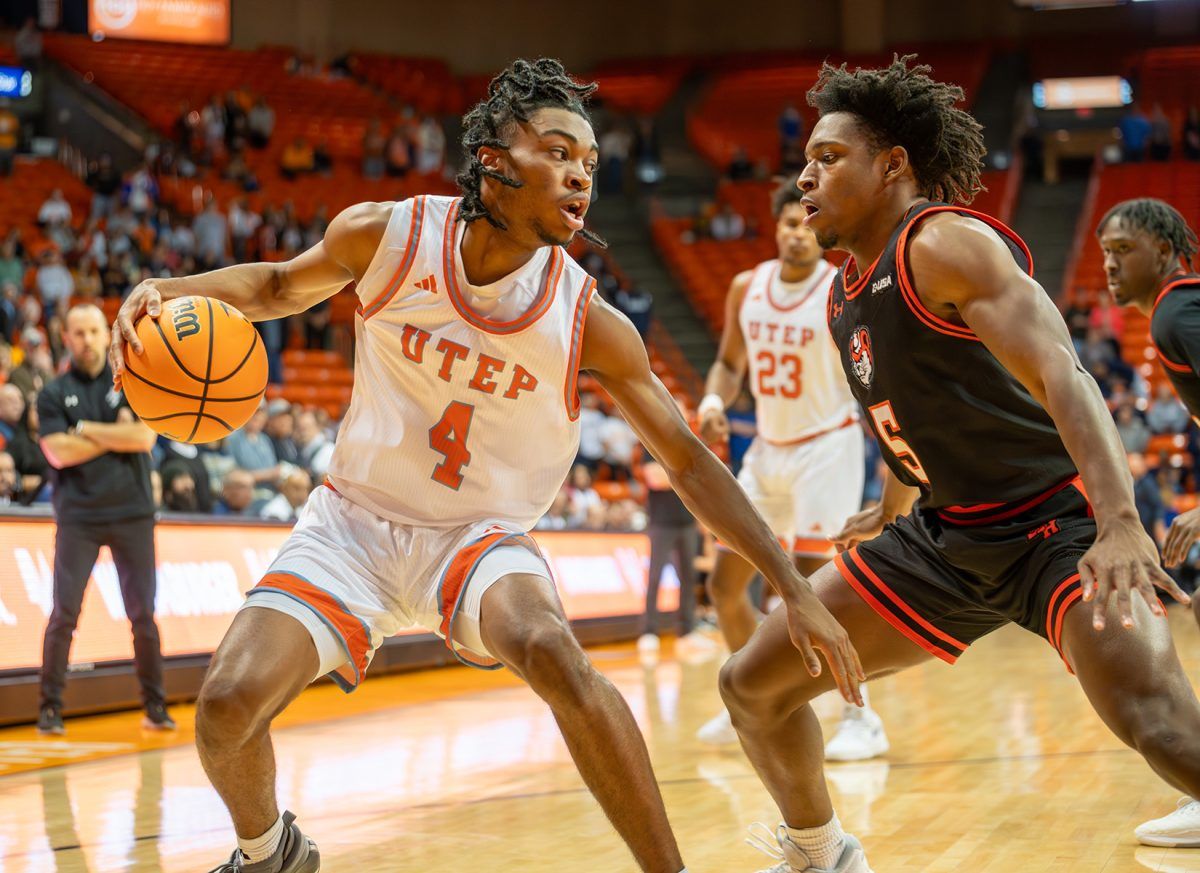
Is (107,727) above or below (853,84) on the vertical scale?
below

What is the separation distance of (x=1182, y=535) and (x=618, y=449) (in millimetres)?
13069

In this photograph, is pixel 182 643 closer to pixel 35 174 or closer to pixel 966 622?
pixel 966 622

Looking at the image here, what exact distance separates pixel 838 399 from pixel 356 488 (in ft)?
11.2

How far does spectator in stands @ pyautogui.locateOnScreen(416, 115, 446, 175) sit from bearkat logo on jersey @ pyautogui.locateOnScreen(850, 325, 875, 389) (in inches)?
798

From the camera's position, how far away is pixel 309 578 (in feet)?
11.8

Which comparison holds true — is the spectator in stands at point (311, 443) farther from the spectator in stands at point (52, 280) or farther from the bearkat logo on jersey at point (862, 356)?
the bearkat logo on jersey at point (862, 356)

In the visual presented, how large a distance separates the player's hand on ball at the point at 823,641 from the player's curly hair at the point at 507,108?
3.67 feet

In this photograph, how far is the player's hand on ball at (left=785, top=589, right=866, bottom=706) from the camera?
3414 millimetres

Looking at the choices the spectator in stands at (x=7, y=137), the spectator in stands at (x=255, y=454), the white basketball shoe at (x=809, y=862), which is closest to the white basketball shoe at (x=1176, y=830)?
the white basketball shoe at (x=809, y=862)

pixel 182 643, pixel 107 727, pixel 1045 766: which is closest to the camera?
pixel 1045 766

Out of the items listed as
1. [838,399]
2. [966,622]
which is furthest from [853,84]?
[838,399]

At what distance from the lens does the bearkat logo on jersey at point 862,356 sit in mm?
3721

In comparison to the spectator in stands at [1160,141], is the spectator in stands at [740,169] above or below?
below

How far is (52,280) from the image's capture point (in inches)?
610
